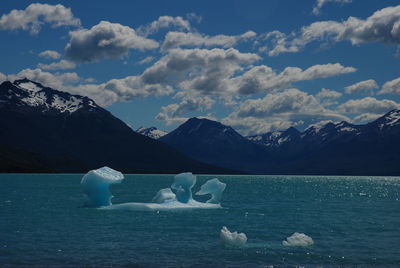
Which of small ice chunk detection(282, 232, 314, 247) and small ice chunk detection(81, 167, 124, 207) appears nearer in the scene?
small ice chunk detection(282, 232, 314, 247)

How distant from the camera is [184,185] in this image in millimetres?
62562

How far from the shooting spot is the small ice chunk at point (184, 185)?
61.4 m

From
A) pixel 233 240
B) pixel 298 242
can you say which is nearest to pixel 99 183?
pixel 233 240

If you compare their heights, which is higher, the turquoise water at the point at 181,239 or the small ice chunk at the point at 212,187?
the small ice chunk at the point at 212,187

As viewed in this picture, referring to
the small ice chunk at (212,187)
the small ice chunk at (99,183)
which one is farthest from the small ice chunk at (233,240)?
the small ice chunk at (212,187)

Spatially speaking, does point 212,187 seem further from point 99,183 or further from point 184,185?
point 99,183

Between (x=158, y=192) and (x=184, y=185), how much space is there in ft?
12.5

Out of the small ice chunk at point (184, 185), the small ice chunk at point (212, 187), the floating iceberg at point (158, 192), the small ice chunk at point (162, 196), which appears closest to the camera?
→ the floating iceberg at point (158, 192)

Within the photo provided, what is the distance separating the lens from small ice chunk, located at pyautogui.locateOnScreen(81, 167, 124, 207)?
5747 centimetres

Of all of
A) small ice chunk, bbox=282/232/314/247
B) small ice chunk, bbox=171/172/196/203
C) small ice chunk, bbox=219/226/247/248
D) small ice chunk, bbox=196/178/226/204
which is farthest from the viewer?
small ice chunk, bbox=196/178/226/204

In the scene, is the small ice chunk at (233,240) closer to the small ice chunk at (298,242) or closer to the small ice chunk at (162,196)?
the small ice chunk at (298,242)

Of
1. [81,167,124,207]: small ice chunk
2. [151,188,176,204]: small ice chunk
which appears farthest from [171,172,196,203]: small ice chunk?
[81,167,124,207]: small ice chunk

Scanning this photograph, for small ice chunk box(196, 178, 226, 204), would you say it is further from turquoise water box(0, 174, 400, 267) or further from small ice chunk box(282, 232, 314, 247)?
small ice chunk box(282, 232, 314, 247)

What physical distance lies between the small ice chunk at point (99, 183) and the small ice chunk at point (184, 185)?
24.6ft
